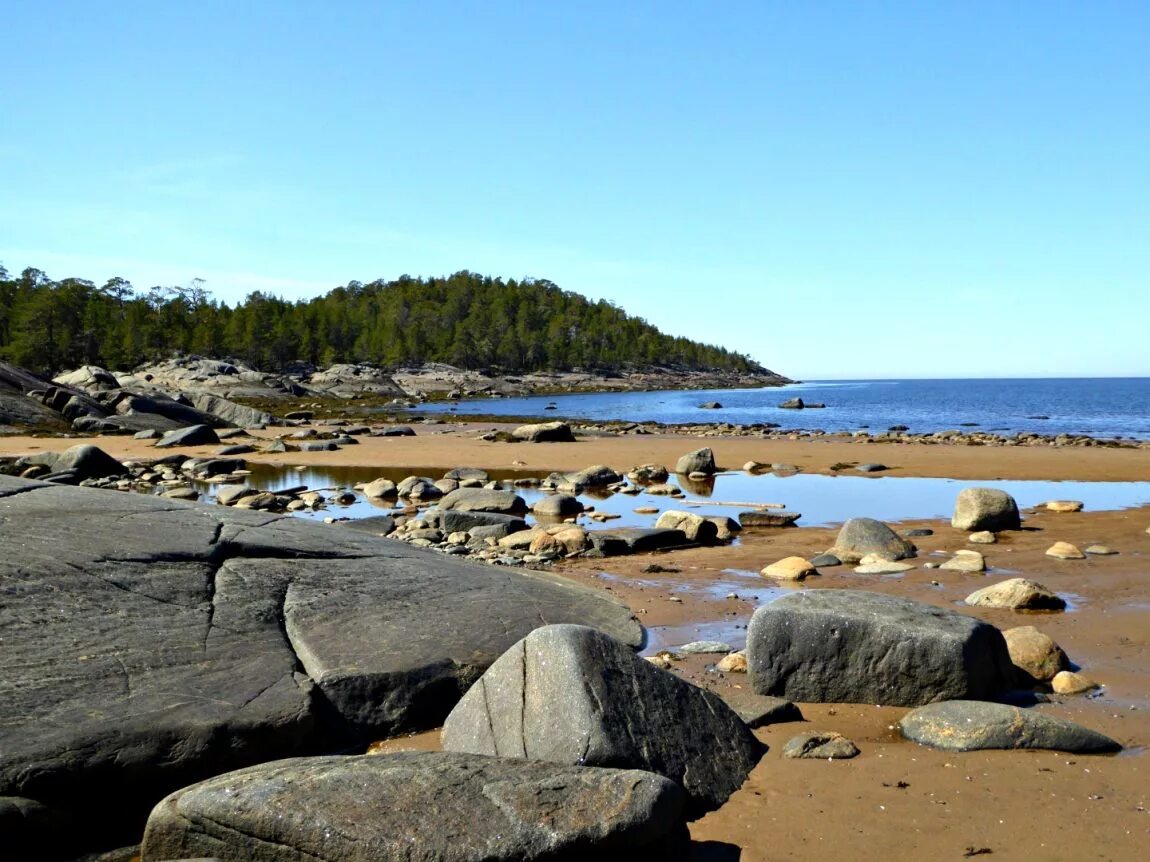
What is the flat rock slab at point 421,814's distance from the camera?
4105 millimetres

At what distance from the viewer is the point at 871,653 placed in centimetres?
702

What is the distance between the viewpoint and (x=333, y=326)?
120062mm

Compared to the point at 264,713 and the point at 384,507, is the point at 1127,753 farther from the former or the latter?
the point at 384,507

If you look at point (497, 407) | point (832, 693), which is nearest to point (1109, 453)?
point (832, 693)

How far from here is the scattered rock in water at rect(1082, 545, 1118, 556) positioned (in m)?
12.9

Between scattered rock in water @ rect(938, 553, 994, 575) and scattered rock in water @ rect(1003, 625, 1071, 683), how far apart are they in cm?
416

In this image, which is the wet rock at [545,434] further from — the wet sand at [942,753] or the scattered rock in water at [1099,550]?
the scattered rock in water at [1099,550]

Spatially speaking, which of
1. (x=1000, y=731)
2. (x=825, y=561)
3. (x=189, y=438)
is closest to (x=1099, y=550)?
(x=825, y=561)

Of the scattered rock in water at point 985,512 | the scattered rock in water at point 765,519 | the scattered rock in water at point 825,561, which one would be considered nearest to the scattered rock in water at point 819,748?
the scattered rock in water at point 825,561

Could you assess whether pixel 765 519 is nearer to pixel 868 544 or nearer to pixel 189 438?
pixel 868 544

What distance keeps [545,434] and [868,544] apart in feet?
80.9

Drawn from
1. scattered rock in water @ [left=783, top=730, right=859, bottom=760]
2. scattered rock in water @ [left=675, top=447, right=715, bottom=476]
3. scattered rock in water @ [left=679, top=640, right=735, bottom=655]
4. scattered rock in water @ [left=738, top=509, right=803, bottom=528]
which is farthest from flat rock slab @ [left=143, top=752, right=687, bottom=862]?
scattered rock in water @ [left=675, top=447, right=715, bottom=476]

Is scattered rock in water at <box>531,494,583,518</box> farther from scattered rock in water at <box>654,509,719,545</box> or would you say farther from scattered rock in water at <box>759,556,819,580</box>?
scattered rock in water at <box>759,556,819,580</box>

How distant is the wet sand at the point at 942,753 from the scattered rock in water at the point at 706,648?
163mm
